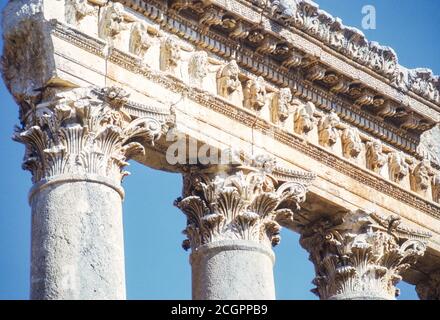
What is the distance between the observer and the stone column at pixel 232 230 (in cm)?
2575

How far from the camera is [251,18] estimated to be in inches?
1102

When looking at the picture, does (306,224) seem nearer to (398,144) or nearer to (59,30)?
(398,144)

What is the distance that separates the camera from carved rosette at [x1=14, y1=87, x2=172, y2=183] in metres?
24.3

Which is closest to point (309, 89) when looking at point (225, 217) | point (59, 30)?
point (225, 217)

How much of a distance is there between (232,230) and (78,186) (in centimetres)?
336

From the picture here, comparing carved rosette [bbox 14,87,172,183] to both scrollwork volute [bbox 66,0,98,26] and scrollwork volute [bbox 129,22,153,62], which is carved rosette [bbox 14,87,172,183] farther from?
scrollwork volute [bbox 129,22,153,62]

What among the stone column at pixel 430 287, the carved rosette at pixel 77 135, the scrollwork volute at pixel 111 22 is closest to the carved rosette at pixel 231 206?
the carved rosette at pixel 77 135

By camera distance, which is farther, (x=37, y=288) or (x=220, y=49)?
(x=220, y=49)

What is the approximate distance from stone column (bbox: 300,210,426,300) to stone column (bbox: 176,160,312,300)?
1719 millimetres

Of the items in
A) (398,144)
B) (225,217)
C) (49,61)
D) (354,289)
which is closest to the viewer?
(49,61)

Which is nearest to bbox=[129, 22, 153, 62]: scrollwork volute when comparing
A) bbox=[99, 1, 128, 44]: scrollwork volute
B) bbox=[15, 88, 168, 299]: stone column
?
bbox=[99, 1, 128, 44]: scrollwork volute

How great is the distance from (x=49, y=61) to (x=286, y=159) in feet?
16.7

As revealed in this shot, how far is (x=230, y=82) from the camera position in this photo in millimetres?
27578
